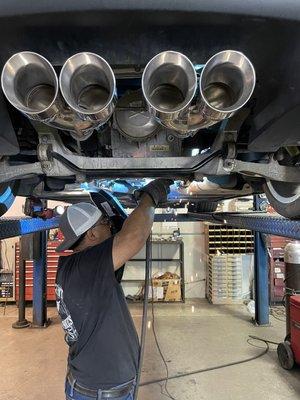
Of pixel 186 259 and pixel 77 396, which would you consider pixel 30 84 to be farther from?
pixel 186 259

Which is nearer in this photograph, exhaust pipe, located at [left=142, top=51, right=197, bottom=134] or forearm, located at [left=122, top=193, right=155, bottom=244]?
exhaust pipe, located at [left=142, top=51, right=197, bottom=134]

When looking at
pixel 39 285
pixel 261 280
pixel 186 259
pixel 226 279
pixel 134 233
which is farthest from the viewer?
pixel 186 259

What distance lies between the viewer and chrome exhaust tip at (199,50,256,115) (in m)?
0.69

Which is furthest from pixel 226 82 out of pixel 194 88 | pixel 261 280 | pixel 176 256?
pixel 176 256

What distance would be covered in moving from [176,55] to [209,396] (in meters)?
2.65

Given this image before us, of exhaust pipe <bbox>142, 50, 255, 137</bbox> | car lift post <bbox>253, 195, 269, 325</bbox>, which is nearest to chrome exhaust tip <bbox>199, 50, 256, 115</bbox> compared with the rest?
exhaust pipe <bbox>142, 50, 255, 137</bbox>

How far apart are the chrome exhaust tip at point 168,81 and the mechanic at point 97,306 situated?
687 millimetres

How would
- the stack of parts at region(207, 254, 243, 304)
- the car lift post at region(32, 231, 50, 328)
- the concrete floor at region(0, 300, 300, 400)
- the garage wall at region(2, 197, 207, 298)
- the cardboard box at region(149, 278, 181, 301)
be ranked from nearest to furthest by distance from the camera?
1. the concrete floor at region(0, 300, 300, 400)
2. the car lift post at region(32, 231, 50, 328)
3. the stack of parts at region(207, 254, 243, 304)
4. the cardboard box at region(149, 278, 181, 301)
5. the garage wall at region(2, 197, 207, 298)

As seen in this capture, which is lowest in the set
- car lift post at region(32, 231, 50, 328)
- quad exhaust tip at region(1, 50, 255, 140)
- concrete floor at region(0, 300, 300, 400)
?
concrete floor at region(0, 300, 300, 400)

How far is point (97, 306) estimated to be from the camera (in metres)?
1.52

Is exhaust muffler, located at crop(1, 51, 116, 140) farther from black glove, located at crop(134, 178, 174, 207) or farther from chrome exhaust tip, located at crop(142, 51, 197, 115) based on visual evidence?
black glove, located at crop(134, 178, 174, 207)

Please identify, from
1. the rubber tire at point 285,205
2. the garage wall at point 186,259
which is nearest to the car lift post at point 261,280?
the garage wall at point 186,259

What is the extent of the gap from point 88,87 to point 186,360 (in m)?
3.08

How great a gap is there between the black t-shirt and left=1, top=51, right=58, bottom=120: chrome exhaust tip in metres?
0.80
